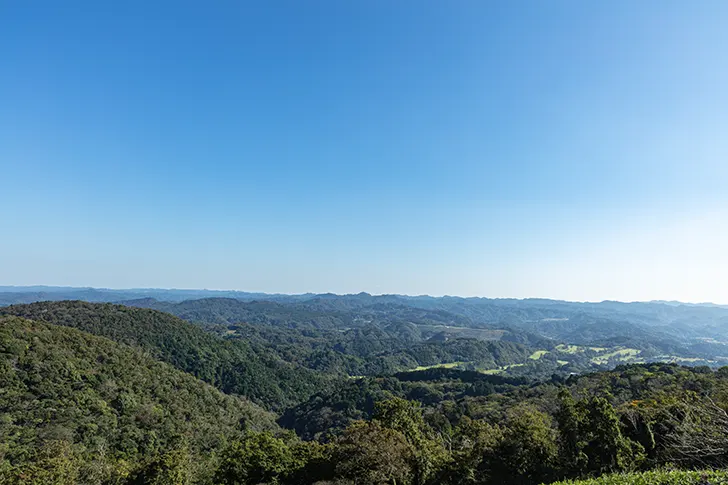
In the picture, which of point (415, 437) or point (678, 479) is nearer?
point (678, 479)

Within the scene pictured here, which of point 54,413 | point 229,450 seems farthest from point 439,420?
point 54,413

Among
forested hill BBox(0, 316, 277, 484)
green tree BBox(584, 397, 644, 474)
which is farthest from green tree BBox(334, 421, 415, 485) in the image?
forested hill BBox(0, 316, 277, 484)

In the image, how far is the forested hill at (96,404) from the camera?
61812 mm

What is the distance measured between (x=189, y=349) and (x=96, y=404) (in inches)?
3518

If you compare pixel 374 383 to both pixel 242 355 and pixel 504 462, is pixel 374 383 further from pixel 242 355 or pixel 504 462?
pixel 504 462

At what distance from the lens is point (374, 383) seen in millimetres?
144250

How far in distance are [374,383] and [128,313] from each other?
396 feet

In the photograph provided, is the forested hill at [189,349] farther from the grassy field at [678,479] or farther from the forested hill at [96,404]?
the grassy field at [678,479]

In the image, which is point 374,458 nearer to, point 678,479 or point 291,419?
point 678,479

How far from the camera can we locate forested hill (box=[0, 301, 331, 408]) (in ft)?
488

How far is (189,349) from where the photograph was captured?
6280 inches

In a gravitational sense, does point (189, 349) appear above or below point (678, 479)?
below

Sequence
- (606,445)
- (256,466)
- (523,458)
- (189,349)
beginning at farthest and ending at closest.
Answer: (189,349) → (256,466) → (606,445) → (523,458)

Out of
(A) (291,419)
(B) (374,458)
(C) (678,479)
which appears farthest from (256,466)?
(A) (291,419)
